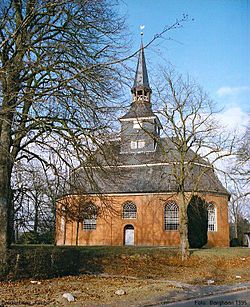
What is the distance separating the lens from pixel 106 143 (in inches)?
A: 467

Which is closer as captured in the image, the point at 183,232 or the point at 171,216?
the point at 183,232

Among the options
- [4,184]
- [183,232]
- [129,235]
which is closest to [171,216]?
[129,235]

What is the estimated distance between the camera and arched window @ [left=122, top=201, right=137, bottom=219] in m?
35.7

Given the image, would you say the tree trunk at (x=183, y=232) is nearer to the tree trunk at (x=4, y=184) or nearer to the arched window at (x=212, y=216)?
the tree trunk at (x=4, y=184)

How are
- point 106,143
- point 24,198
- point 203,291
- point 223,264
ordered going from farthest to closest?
1. point 223,264
2. point 24,198
3. point 106,143
4. point 203,291

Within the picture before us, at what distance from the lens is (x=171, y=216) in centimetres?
3509

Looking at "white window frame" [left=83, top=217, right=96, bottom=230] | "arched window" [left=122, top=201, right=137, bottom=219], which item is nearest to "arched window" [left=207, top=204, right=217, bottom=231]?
"arched window" [left=122, top=201, right=137, bottom=219]

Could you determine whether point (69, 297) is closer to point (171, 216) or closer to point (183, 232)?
point (183, 232)

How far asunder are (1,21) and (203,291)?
34.0 ft

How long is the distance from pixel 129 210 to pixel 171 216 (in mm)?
4005

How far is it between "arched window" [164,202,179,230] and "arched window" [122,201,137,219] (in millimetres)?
2936

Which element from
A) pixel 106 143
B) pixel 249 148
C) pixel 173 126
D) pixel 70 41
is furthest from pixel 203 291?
pixel 249 148

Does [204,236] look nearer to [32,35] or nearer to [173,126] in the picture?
[173,126]

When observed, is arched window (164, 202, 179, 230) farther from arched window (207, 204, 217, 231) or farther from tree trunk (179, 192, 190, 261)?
tree trunk (179, 192, 190, 261)
